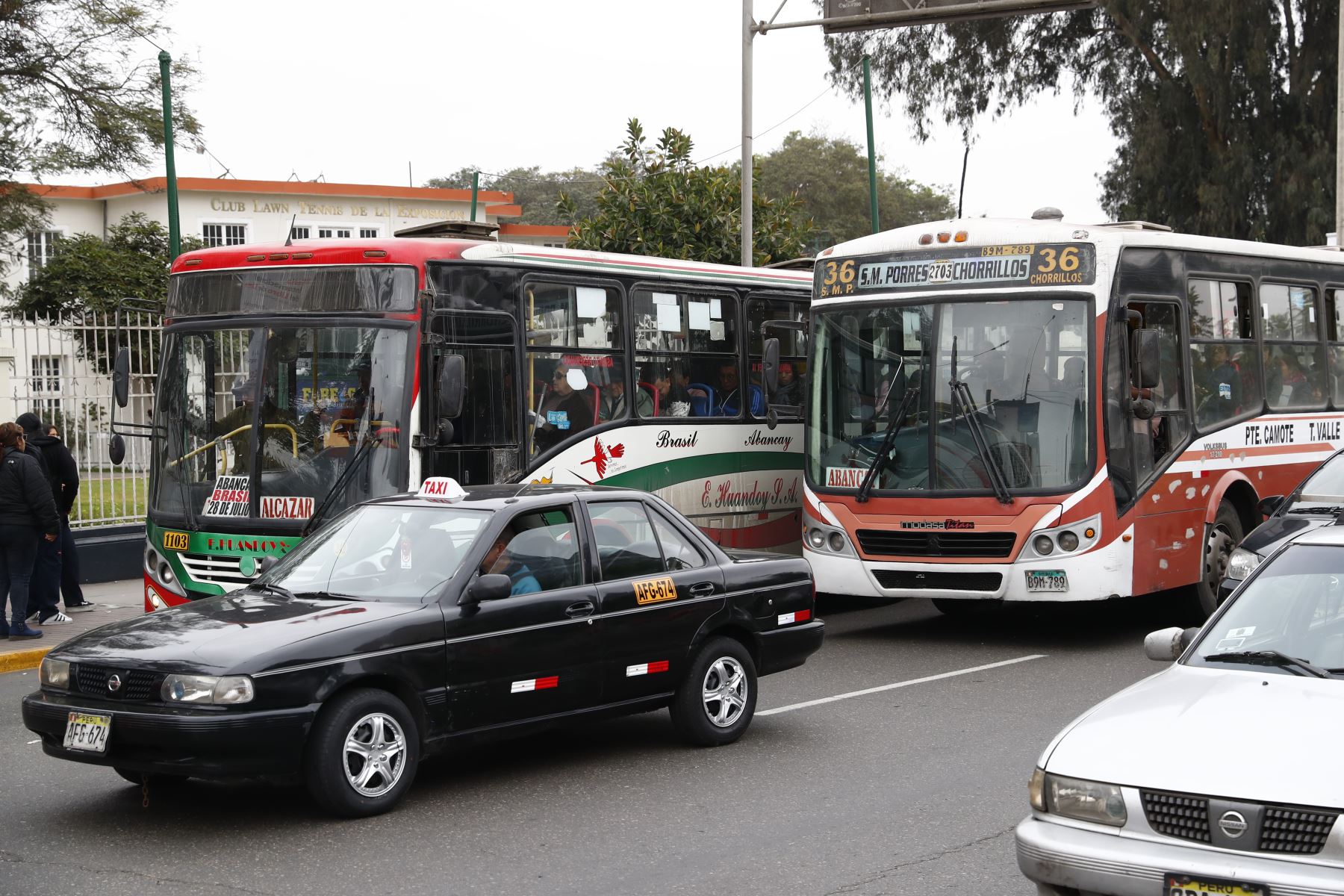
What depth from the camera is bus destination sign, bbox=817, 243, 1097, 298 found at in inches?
480

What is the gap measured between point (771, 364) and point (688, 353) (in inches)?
29.7

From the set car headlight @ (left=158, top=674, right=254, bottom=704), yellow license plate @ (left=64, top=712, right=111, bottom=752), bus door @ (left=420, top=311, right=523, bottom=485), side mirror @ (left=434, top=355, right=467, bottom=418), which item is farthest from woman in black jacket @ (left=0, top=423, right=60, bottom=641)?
car headlight @ (left=158, top=674, right=254, bottom=704)

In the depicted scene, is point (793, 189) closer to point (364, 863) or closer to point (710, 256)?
point (710, 256)

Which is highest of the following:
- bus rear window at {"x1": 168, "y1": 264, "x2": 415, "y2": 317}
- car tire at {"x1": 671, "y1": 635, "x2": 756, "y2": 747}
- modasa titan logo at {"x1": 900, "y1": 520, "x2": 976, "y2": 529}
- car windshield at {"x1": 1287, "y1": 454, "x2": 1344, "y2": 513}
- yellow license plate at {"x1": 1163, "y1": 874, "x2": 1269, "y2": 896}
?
bus rear window at {"x1": 168, "y1": 264, "x2": 415, "y2": 317}

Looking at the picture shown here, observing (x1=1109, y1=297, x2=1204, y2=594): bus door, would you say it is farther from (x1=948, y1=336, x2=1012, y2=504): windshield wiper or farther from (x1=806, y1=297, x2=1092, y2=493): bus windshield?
(x1=948, y1=336, x2=1012, y2=504): windshield wiper

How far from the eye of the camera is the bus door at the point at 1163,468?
12.4 meters

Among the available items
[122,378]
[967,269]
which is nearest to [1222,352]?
[967,269]

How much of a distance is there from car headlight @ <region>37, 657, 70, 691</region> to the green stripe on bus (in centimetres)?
583

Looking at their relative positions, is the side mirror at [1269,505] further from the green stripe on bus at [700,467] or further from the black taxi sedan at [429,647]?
the black taxi sedan at [429,647]

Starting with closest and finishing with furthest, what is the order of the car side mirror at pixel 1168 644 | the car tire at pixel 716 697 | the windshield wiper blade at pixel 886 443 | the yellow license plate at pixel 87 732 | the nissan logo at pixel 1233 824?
the nissan logo at pixel 1233 824 < the car side mirror at pixel 1168 644 < the yellow license plate at pixel 87 732 < the car tire at pixel 716 697 < the windshield wiper blade at pixel 886 443

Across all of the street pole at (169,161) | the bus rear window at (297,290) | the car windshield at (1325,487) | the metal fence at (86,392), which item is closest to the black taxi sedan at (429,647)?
the bus rear window at (297,290)

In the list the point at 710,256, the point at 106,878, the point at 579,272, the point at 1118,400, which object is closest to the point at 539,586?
the point at 106,878

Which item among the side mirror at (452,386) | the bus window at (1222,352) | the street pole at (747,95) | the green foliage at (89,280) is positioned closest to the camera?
the side mirror at (452,386)

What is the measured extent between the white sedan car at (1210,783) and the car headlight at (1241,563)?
5.19m
